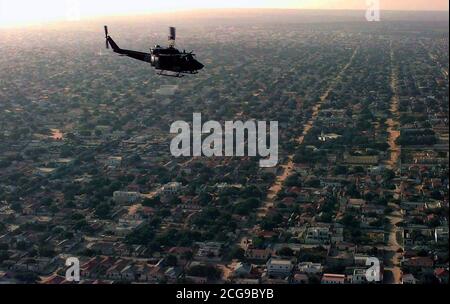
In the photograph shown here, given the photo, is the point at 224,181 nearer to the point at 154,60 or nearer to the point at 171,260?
the point at 171,260

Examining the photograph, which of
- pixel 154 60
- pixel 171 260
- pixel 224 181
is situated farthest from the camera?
pixel 224 181

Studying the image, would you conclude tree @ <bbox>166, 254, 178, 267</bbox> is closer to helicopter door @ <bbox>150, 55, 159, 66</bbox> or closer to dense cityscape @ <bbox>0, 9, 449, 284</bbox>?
dense cityscape @ <bbox>0, 9, 449, 284</bbox>

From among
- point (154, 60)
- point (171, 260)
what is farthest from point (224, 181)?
point (154, 60)

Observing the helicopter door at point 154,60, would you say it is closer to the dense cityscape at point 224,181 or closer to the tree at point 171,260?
the dense cityscape at point 224,181

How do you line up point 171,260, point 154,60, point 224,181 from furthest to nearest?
point 224,181 → point 171,260 → point 154,60

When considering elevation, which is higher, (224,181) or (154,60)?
(154,60)

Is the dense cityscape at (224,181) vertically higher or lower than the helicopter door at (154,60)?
lower

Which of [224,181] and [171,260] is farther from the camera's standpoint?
[224,181]

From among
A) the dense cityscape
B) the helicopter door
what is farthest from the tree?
the helicopter door

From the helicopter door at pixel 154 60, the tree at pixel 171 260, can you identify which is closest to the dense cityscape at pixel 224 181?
the tree at pixel 171 260
